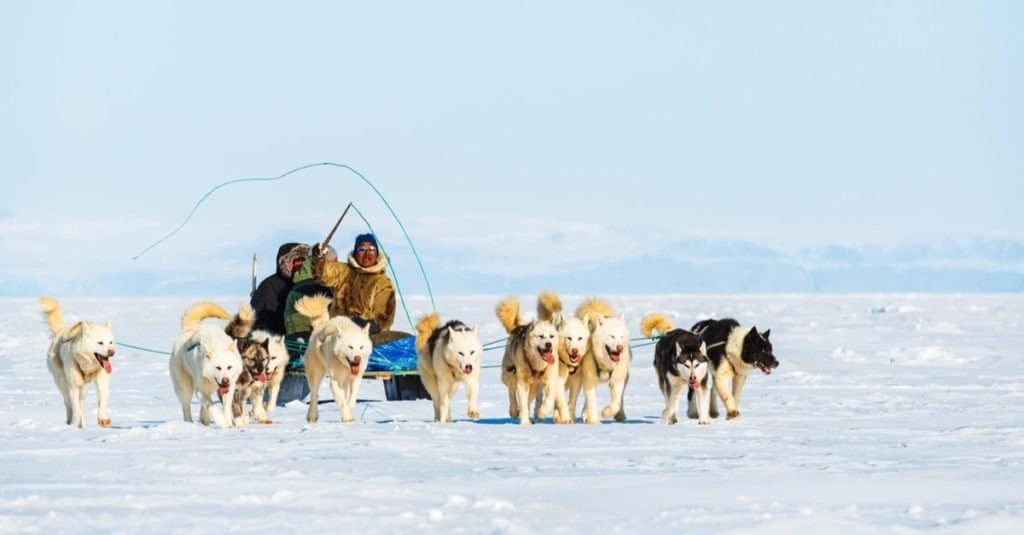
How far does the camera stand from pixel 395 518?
6.09 meters

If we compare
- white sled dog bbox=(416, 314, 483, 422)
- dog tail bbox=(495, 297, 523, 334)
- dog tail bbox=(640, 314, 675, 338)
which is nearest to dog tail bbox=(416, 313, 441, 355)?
white sled dog bbox=(416, 314, 483, 422)

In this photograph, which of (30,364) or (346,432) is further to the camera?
(30,364)

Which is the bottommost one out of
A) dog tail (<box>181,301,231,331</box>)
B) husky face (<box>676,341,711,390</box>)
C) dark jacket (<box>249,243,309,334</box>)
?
husky face (<box>676,341,711,390</box>)

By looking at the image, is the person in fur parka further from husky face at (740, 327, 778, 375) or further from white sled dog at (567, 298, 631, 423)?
husky face at (740, 327, 778, 375)

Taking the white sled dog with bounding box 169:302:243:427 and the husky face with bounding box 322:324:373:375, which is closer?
the white sled dog with bounding box 169:302:243:427

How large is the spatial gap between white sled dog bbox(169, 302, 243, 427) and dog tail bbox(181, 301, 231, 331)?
24cm

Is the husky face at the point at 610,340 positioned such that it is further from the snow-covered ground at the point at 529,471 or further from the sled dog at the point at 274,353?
the sled dog at the point at 274,353

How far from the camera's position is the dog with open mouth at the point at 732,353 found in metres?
10.7

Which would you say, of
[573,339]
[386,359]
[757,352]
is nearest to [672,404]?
[757,352]

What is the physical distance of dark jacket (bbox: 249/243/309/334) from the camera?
13102mm

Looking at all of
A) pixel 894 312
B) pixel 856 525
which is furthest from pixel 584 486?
pixel 894 312

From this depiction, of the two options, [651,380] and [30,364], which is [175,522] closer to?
[651,380]

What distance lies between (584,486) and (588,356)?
12.2 ft

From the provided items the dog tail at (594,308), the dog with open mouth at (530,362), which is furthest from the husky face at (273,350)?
the dog tail at (594,308)
